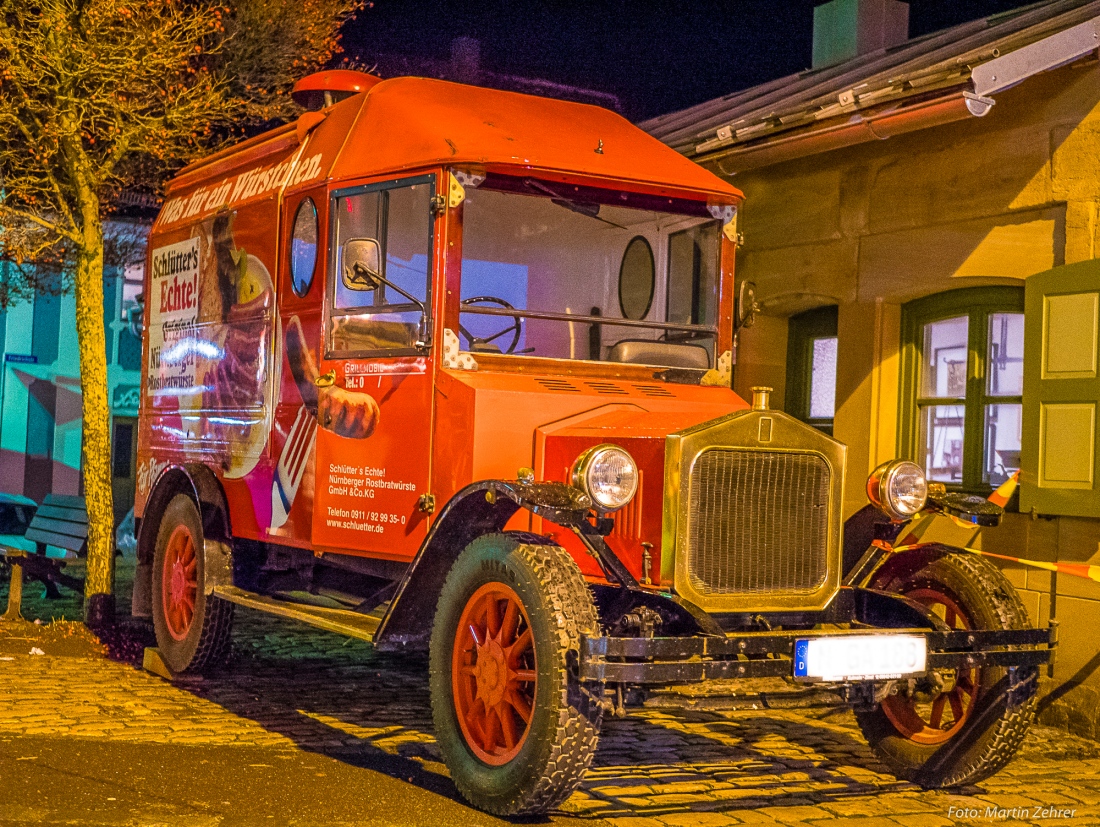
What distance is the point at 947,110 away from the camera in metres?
8.12

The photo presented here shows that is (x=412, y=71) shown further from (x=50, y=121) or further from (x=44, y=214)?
(x=50, y=121)

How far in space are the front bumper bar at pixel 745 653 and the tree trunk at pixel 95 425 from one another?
20.0 ft

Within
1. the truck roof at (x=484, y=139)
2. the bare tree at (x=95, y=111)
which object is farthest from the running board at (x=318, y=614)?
the bare tree at (x=95, y=111)

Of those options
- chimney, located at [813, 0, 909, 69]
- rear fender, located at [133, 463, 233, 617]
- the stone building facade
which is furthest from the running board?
chimney, located at [813, 0, 909, 69]

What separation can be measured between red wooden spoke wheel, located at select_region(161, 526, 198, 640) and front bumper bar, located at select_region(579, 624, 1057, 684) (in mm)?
4061

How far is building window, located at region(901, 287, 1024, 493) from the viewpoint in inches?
343

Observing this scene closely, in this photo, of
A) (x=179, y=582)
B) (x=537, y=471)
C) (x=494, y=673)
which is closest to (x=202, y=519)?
(x=179, y=582)

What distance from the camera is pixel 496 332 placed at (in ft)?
21.7

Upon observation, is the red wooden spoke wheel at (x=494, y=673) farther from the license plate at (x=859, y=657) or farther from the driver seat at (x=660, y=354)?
the driver seat at (x=660, y=354)

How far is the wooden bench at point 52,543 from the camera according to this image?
1053cm

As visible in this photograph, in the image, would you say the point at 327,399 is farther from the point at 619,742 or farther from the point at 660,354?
the point at 619,742

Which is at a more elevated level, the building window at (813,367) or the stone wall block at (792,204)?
the stone wall block at (792,204)

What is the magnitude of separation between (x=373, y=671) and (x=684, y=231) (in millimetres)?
3732

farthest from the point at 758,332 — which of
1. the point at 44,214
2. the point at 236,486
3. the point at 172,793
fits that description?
the point at 44,214
